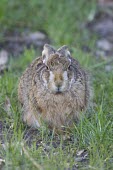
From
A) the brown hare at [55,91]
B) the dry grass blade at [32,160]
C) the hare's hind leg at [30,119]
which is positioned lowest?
the dry grass blade at [32,160]

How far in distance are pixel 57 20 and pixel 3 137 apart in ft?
13.0

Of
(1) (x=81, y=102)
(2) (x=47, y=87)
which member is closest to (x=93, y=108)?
(1) (x=81, y=102)

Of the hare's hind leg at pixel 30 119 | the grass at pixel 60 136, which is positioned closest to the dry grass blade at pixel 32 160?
the grass at pixel 60 136

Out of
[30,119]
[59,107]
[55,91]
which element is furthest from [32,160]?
[30,119]

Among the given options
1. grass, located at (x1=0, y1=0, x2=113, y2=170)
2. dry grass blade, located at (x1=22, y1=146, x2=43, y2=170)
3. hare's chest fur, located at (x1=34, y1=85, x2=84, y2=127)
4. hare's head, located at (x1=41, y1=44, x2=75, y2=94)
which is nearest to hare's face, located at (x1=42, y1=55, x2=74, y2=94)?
hare's head, located at (x1=41, y1=44, x2=75, y2=94)

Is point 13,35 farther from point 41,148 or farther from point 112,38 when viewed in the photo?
point 41,148

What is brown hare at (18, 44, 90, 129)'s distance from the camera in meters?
5.15

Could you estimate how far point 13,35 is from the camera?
9.05 metres

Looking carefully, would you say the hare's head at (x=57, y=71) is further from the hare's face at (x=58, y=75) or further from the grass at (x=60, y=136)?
the grass at (x=60, y=136)

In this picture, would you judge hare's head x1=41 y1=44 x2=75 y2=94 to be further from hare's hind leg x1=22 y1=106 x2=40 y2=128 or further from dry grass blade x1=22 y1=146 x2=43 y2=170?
dry grass blade x1=22 y1=146 x2=43 y2=170

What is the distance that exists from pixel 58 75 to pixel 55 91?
0.59 feet

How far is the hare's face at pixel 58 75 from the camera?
16.6 ft

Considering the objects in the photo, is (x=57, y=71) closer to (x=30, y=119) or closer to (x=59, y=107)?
(x=59, y=107)

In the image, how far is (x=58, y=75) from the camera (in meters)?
5.06
